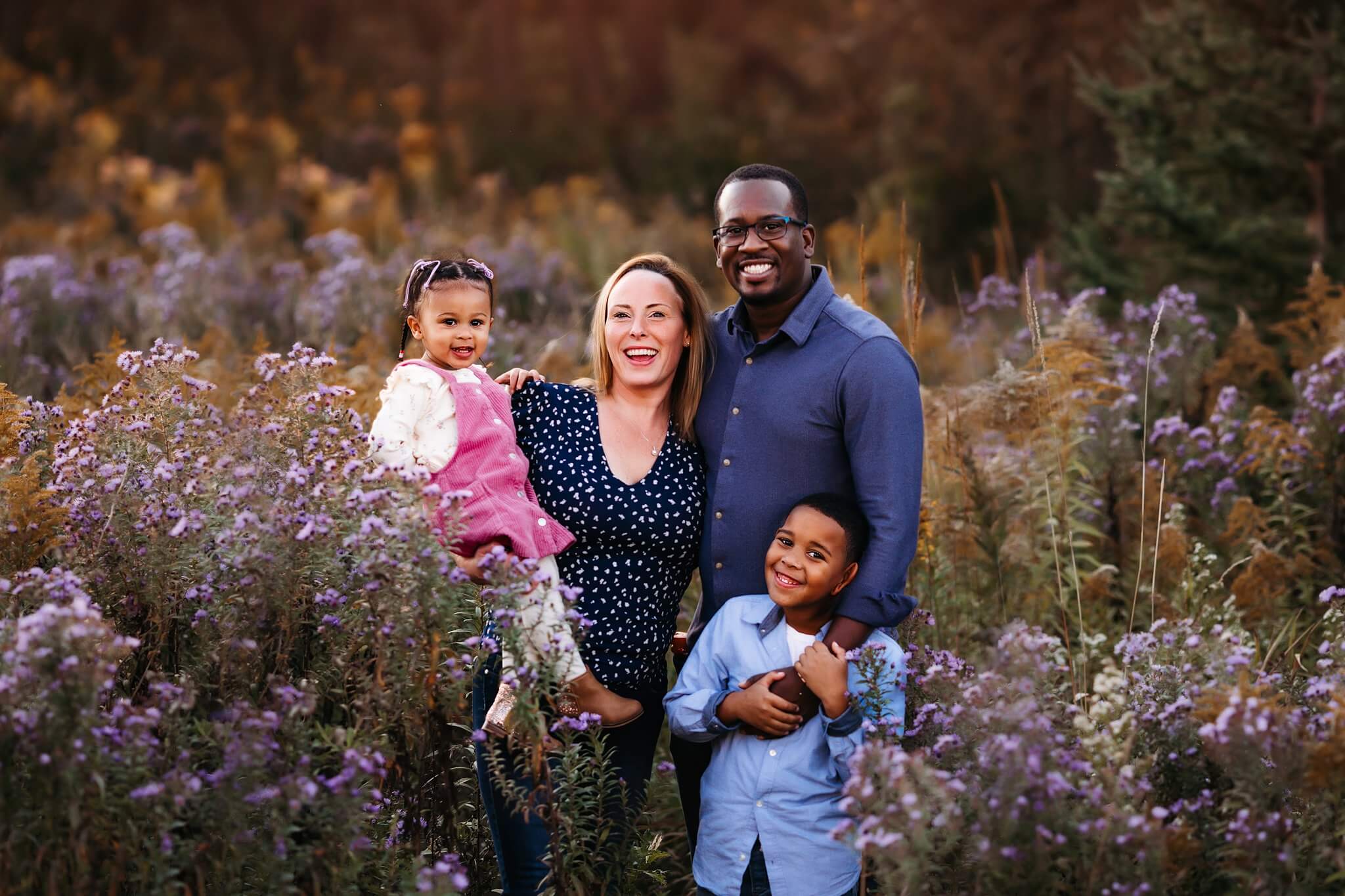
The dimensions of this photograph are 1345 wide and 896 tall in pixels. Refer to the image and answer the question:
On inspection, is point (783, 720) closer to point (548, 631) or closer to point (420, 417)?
point (548, 631)

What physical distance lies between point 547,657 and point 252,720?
684 millimetres

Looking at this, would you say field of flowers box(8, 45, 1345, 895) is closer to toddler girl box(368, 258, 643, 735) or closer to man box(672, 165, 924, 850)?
toddler girl box(368, 258, 643, 735)

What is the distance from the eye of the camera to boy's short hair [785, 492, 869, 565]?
3.58m

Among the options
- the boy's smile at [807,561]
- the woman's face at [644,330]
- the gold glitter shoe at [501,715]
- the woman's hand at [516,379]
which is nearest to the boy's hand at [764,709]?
the boy's smile at [807,561]

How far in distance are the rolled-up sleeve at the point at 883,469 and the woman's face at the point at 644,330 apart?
1.72ft

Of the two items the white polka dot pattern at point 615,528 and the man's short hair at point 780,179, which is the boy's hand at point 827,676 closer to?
the white polka dot pattern at point 615,528

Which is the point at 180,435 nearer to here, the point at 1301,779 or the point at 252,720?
the point at 252,720

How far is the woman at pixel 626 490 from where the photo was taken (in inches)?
143

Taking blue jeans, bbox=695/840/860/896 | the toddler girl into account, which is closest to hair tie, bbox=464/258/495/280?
the toddler girl

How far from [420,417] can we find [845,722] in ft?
4.71

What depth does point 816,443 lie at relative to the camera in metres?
3.76

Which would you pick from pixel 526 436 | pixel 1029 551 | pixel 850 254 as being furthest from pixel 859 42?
pixel 526 436

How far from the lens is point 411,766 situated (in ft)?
11.4

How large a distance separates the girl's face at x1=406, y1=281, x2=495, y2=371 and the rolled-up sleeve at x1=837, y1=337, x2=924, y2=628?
108 cm
